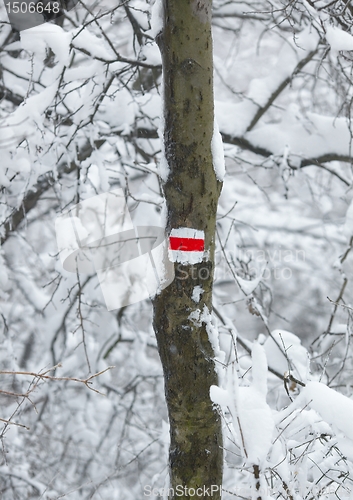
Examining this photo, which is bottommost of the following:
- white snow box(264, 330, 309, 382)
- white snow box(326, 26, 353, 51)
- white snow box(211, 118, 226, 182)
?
white snow box(264, 330, 309, 382)

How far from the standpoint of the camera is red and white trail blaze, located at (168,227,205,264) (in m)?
1.49

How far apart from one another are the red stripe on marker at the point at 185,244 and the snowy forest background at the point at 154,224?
1.07 feet

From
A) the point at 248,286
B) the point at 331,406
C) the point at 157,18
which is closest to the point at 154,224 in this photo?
the point at 248,286

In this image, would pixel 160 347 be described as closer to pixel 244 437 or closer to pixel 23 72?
pixel 244 437

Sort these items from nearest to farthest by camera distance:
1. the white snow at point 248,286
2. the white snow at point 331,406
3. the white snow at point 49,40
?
the white snow at point 331,406
the white snow at point 49,40
the white snow at point 248,286

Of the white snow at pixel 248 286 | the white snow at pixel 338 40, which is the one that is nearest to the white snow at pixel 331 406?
the white snow at pixel 248 286

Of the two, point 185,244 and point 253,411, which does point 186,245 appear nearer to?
point 185,244

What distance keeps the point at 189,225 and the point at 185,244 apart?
2.3 inches

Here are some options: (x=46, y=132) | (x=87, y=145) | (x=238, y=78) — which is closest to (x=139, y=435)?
(x=87, y=145)

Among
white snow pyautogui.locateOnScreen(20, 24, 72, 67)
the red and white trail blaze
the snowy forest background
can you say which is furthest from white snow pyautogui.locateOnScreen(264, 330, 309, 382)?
white snow pyautogui.locateOnScreen(20, 24, 72, 67)

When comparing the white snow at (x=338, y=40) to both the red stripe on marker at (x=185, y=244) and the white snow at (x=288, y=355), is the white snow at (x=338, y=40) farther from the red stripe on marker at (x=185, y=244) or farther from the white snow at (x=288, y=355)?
the white snow at (x=288, y=355)

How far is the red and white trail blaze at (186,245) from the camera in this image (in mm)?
1494

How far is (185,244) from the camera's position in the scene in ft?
4.91

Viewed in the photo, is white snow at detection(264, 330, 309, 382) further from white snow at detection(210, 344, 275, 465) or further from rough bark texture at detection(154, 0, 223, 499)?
white snow at detection(210, 344, 275, 465)
